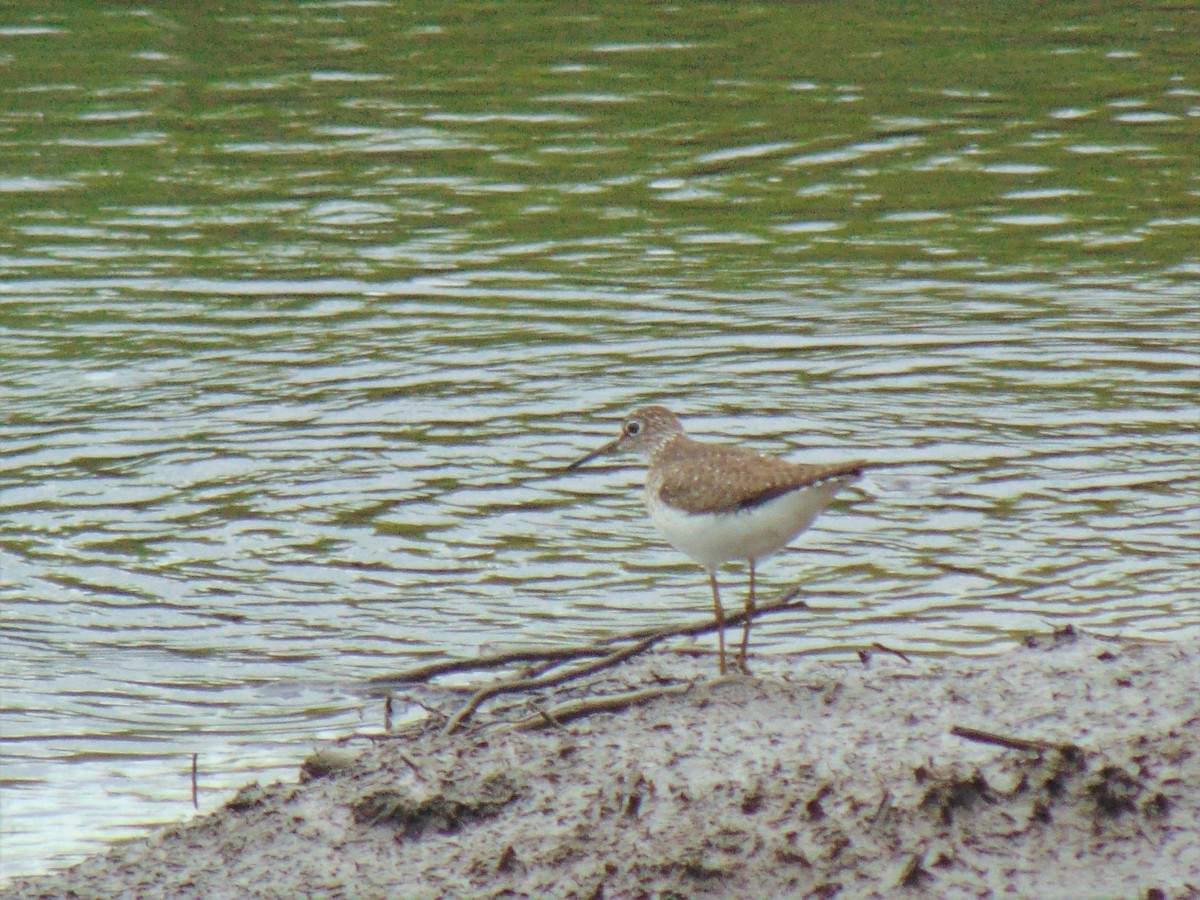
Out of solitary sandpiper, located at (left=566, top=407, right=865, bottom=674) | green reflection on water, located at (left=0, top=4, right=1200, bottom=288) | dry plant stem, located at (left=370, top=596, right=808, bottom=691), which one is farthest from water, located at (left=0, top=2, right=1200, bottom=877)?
solitary sandpiper, located at (left=566, top=407, right=865, bottom=674)

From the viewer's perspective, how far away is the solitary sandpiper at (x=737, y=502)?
7055mm

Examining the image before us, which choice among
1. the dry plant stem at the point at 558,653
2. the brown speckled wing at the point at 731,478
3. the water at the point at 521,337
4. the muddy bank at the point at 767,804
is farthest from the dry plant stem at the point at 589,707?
the water at the point at 521,337

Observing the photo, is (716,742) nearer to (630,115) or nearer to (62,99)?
(630,115)

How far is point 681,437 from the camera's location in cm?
847

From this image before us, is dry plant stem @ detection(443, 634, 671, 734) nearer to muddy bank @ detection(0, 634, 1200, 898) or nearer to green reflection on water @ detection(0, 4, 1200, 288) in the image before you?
muddy bank @ detection(0, 634, 1200, 898)

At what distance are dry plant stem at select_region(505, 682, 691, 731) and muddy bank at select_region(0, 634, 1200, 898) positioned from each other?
4 centimetres

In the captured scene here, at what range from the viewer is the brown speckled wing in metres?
7.01

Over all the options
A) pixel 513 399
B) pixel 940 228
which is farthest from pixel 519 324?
pixel 940 228

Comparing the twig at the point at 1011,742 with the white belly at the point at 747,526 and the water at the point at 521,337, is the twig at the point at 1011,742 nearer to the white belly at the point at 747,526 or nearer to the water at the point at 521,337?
the white belly at the point at 747,526

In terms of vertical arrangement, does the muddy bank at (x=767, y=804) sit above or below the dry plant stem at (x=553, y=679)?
above

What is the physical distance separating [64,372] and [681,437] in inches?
212

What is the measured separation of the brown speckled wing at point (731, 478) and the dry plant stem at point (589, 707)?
2.34 ft

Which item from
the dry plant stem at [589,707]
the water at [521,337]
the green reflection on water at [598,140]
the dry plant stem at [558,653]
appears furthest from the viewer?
the green reflection on water at [598,140]

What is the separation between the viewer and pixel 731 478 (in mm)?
7281
